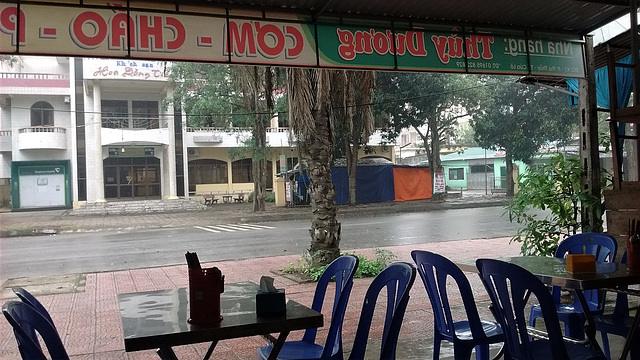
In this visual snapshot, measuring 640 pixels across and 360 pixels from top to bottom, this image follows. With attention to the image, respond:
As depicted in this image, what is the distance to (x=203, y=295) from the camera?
2666 mm

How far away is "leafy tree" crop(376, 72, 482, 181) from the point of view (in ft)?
81.0

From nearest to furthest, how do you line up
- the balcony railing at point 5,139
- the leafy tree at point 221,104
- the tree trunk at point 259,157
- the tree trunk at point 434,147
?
1. the leafy tree at point 221,104
2. the tree trunk at point 259,157
3. the tree trunk at point 434,147
4. the balcony railing at point 5,139

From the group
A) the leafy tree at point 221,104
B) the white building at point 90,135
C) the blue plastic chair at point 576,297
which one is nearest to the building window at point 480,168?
the white building at point 90,135

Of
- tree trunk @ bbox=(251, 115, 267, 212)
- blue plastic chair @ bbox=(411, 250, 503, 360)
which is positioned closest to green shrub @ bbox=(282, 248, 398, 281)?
blue plastic chair @ bbox=(411, 250, 503, 360)

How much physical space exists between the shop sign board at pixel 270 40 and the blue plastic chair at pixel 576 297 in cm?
242

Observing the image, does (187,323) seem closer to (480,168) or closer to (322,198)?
(322,198)

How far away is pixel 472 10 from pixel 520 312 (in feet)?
13.3

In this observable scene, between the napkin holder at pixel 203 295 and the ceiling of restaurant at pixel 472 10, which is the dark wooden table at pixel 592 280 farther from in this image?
the ceiling of restaurant at pixel 472 10

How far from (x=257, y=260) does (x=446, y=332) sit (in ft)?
27.0

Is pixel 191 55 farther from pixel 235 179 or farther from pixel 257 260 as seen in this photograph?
pixel 235 179

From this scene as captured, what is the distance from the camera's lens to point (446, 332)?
369 cm

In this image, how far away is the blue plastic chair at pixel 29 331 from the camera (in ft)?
7.40

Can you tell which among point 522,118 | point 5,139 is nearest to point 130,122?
point 5,139

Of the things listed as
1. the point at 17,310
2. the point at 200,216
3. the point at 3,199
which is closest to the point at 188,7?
the point at 17,310
